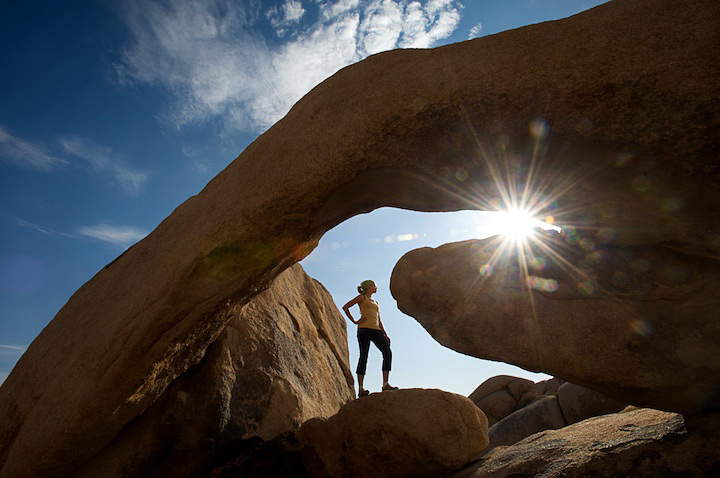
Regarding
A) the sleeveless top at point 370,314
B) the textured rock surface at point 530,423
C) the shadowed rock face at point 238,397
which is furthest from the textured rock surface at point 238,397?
the textured rock surface at point 530,423

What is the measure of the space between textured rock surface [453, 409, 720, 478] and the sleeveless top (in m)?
2.61

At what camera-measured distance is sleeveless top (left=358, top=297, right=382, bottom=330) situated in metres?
6.41

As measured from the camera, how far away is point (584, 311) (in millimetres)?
3836

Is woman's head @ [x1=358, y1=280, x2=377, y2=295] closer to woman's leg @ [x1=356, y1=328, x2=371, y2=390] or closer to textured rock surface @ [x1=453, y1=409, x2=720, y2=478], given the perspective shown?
woman's leg @ [x1=356, y1=328, x2=371, y2=390]

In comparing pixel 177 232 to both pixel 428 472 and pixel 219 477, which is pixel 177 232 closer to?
pixel 219 477

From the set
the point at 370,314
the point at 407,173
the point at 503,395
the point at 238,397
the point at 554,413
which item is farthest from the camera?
the point at 503,395

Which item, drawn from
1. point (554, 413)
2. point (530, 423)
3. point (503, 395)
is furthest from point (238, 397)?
point (503, 395)

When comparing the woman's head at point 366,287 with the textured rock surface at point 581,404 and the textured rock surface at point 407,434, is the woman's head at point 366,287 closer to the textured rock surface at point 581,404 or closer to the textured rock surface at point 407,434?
the textured rock surface at point 407,434

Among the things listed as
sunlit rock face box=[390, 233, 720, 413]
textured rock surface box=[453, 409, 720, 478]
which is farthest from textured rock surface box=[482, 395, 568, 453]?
sunlit rock face box=[390, 233, 720, 413]

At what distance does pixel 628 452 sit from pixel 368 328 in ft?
12.0

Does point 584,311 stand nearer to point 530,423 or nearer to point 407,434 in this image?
point 407,434

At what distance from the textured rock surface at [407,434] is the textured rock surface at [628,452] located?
0.46 m

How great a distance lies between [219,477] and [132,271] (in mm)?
2680

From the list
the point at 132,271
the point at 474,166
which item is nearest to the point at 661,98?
the point at 474,166
